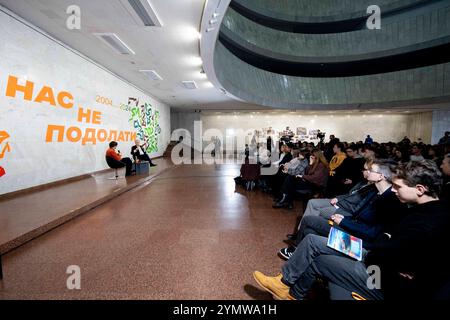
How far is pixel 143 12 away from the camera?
160 inches

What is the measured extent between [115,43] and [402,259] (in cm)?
664

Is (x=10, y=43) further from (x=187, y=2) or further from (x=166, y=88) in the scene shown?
(x=166, y=88)

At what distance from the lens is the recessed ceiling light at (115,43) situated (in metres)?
5.01

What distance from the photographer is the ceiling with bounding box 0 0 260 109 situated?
3889 mm

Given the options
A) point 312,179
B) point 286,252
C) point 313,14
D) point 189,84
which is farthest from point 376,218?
point 313,14

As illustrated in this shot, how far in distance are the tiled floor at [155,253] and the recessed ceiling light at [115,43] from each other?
3.89 m

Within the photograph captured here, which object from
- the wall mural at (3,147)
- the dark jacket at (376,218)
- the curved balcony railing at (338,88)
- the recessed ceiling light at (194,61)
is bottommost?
the dark jacket at (376,218)

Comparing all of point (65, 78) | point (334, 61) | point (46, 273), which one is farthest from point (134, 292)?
point (334, 61)

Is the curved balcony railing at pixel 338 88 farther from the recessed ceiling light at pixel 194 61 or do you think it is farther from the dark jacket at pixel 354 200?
the dark jacket at pixel 354 200

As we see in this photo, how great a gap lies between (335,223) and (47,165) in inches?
237

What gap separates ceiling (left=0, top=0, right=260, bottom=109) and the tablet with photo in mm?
4111

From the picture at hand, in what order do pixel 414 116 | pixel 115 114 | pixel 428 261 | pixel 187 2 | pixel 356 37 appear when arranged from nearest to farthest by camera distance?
pixel 428 261, pixel 187 2, pixel 115 114, pixel 356 37, pixel 414 116

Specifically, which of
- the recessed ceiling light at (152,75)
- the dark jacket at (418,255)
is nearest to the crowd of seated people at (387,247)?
the dark jacket at (418,255)

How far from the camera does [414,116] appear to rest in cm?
1622
